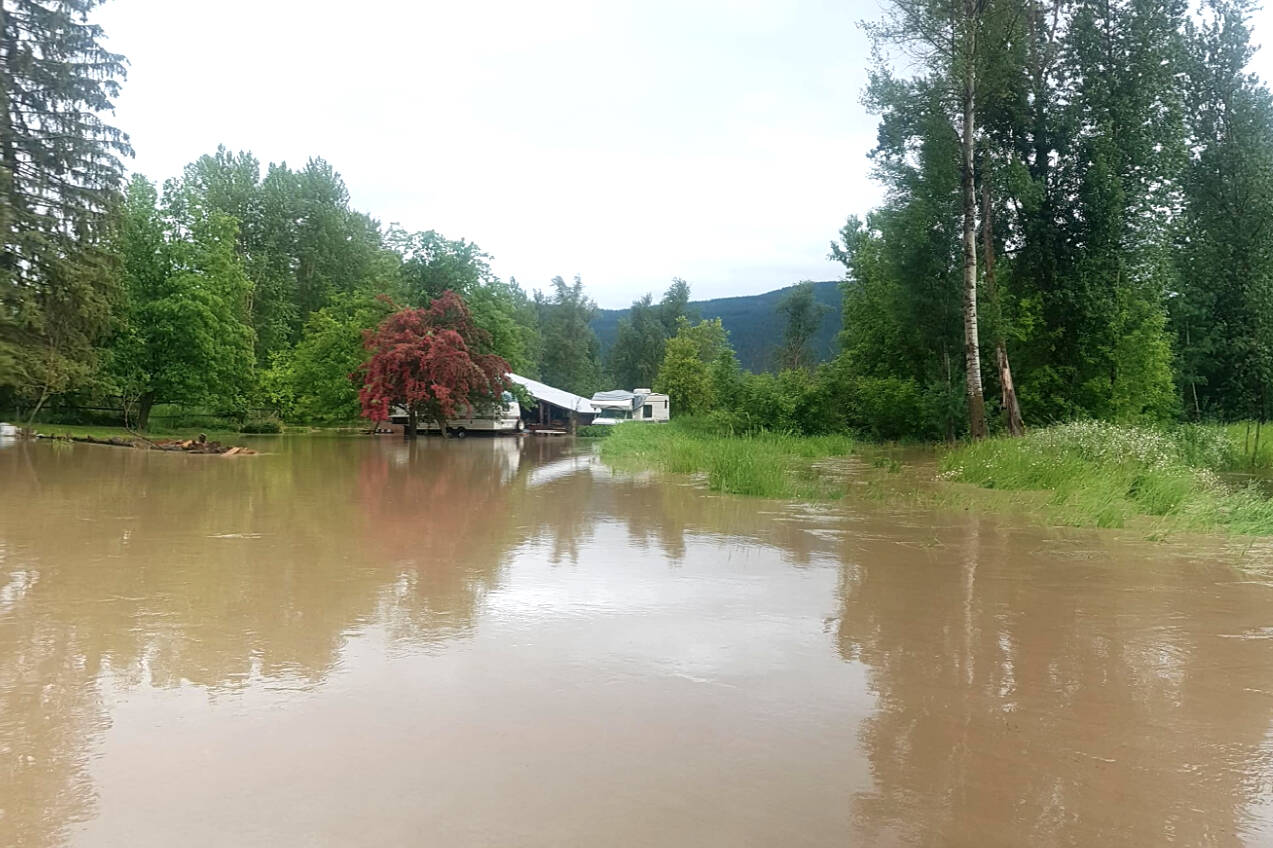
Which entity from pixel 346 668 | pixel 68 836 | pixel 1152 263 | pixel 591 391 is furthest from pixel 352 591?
pixel 591 391

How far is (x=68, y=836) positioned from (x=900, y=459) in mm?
20817

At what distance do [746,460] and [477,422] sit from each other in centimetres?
3074

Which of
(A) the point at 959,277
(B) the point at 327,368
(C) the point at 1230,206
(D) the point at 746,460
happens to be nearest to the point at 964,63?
(A) the point at 959,277

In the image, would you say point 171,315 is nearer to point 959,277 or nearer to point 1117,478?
point 959,277

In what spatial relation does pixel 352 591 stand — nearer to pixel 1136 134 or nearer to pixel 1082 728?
pixel 1082 728

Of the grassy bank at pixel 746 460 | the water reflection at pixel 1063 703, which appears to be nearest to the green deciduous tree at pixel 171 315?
the grassy bank at pixel 746 460

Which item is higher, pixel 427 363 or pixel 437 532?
pixel 427 363

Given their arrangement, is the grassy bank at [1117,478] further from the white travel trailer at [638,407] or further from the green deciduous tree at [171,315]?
the white travel trailer at [638,407]

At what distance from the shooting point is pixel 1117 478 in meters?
12.2

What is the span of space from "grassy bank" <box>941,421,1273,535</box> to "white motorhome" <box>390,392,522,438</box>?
29246 millimetres

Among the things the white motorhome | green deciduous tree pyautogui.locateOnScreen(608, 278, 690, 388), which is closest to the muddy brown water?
the white motorhome

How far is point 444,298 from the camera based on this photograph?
121ft

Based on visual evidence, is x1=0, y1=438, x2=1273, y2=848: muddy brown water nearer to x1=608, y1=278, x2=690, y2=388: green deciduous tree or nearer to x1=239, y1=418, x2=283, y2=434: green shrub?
x1=239, y1=418, x2=283, y2=434: green shrub

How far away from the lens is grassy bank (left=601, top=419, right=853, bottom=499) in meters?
14.0
